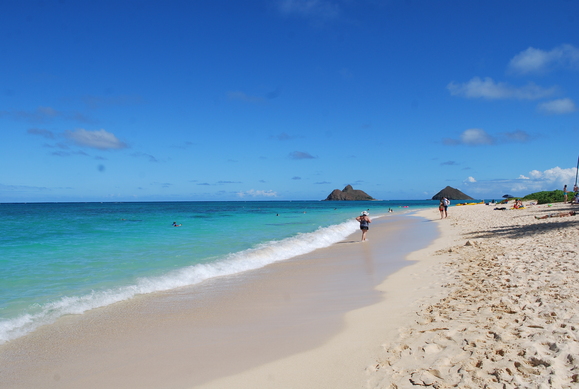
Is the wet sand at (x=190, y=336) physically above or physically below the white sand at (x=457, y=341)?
below

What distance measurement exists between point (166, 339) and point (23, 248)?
49.4ft

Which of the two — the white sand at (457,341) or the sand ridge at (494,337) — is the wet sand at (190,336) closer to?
the white sand at (457,341)

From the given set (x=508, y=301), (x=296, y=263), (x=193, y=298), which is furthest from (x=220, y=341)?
(x=296, y=263)

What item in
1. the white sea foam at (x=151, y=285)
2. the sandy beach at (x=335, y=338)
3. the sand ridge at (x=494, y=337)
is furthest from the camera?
the white sea foam at (x=151, y=285)

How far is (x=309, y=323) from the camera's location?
5699 millimetres

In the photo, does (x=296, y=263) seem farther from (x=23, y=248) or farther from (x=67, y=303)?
(x=23, y=248)

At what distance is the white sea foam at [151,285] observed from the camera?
597cm

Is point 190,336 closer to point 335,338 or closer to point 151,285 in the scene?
point 335,338

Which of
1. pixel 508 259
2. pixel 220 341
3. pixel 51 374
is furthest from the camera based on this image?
pixel 508 259

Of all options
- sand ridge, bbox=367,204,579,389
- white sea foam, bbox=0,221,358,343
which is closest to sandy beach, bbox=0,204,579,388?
sand ridge, bbox=367,204,579,389

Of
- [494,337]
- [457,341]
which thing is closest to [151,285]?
[457,341]

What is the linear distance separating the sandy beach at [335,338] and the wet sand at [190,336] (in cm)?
2

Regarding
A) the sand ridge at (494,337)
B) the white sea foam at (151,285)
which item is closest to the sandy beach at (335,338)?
the sand ridge at (494,337)

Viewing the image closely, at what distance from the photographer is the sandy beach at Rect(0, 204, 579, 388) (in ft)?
12.2
